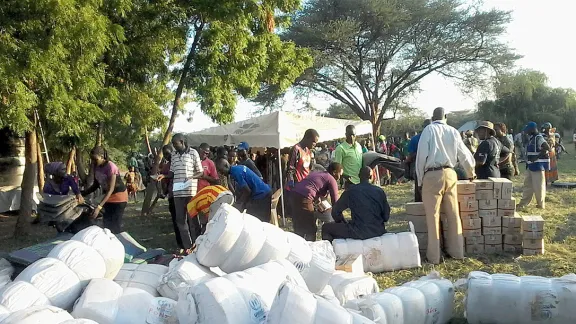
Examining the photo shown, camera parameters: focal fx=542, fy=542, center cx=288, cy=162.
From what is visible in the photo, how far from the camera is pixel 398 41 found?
25.5 m

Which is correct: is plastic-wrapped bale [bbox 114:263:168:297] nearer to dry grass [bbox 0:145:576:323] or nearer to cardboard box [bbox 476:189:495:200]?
dry grass [bbox 0:145:576:323]

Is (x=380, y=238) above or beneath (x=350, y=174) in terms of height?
beneath

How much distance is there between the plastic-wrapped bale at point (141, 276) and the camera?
412 centimetres

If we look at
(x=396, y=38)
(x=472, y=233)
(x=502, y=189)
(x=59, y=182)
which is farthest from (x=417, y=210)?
(x=396, y=38)

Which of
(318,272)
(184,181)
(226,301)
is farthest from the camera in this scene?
(184,181)

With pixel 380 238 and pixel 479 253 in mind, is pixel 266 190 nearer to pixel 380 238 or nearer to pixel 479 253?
pixel 380 238

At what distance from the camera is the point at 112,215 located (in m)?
7.24

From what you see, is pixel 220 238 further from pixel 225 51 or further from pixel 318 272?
pixel 225 51

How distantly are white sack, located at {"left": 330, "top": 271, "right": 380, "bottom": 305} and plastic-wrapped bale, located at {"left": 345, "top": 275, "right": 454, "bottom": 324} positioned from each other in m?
0.38

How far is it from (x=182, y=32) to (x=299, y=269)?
7.38 metres

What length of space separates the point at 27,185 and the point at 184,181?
4.01 m

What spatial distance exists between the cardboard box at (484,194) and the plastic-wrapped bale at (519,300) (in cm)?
264

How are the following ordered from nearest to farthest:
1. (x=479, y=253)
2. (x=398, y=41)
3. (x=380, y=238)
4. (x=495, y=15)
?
(x=380, y=238) < (x=479, y=253) < (x=495, y=15) < (x=398, y=41)

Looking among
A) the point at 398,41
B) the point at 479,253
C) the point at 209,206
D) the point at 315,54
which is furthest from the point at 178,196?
the point at 398,41
